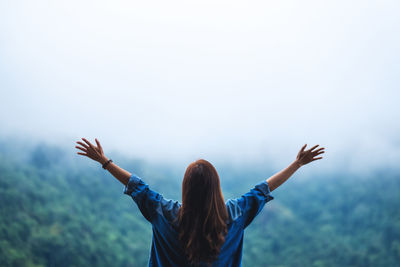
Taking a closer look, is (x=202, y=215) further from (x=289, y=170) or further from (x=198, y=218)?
(x=289, y=170)

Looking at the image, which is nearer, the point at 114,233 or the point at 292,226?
the point at 114,233

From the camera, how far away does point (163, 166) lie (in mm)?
26266

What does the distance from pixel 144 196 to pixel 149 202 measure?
3 centimetres

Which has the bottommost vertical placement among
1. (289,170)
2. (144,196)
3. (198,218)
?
(198,218)

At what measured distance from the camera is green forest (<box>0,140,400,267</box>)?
645 inches

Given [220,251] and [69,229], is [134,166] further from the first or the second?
[220,251]

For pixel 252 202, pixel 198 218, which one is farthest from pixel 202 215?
pixel 252 202

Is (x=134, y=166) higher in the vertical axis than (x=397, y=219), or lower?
higher

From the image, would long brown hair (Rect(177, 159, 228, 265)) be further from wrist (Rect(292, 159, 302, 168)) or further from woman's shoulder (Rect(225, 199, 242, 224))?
wrist (Rect(292, 159, 302, 168))

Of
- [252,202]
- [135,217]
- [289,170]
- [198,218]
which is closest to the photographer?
[198,218]

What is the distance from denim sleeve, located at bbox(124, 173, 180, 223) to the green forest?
1530cm

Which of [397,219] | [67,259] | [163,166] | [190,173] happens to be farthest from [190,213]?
[163,166]

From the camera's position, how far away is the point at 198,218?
1.29 metres

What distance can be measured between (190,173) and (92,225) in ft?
63.3
